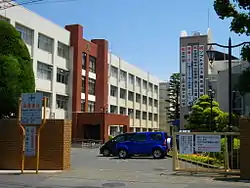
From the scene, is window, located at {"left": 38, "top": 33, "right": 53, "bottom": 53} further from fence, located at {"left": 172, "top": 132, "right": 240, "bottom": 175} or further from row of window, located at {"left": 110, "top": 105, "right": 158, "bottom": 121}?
fence, located at {"left": 172, "top": 132, "right": 240, "bottom": 175}

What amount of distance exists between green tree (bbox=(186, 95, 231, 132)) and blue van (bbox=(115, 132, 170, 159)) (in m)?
13.6

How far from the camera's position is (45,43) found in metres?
51.8

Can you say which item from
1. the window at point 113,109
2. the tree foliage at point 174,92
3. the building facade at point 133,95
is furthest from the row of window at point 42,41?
the tree foliage at point 174,92

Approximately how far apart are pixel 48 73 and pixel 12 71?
29445mm

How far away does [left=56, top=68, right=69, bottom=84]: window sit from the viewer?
2172 inches

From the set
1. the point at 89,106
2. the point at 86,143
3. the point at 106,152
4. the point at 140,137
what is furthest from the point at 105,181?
the point at 89,106

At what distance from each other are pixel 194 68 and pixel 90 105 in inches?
665

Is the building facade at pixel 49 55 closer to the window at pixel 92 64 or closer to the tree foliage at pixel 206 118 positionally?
the window at pixel 92 64

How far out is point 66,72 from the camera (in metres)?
57.8

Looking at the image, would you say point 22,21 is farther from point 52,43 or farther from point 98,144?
point 98,144

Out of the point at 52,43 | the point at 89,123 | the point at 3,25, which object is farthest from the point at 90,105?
the point at 3,25

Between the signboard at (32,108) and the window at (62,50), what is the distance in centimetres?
3991

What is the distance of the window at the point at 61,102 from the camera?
55.5m

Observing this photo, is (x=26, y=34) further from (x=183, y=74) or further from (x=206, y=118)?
(x=183, y=74)
